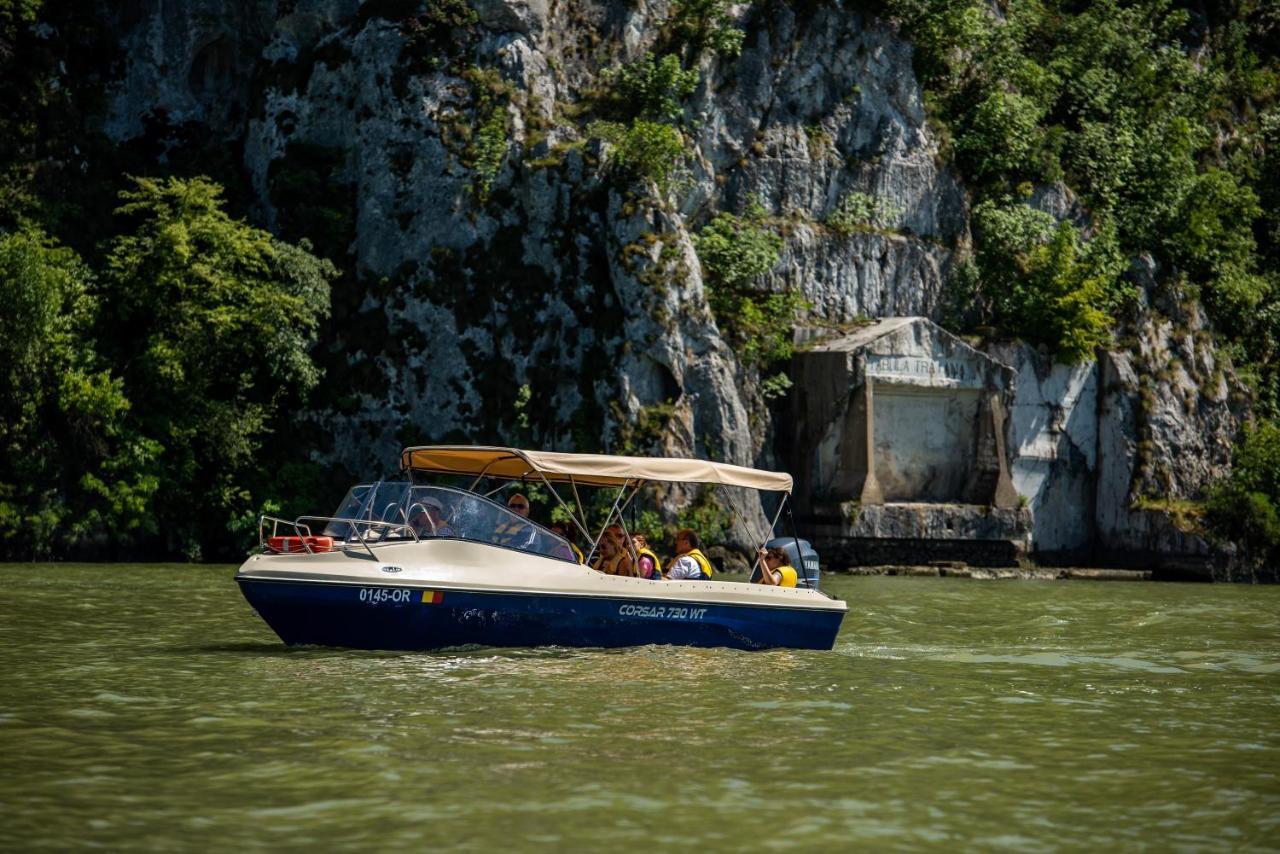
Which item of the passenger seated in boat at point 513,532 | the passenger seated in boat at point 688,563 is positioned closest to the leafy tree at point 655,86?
the passenger seated in boat at point 688,563

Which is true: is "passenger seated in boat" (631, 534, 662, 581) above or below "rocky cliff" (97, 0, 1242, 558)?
below

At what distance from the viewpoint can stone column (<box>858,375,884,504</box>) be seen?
128 ft

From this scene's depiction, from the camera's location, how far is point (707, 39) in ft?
140

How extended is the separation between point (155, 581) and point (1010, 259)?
28.5 m

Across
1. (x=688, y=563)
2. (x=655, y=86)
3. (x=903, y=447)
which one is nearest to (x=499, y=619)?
(x=688, y=563)

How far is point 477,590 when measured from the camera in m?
15.9

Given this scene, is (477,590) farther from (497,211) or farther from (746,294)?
(746,294)

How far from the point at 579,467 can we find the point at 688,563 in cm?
178

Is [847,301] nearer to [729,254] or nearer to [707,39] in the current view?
[729,254]

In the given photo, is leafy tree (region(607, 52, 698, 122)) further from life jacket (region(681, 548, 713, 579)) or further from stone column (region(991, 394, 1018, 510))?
life jacket (region(681, 548, 713, 579))

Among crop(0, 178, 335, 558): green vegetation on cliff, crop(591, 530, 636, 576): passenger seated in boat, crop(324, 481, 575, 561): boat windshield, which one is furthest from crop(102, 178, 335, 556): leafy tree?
crop(324, 481, 575, 561): boat windshield

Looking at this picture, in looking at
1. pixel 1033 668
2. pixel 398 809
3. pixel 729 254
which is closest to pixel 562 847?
pixel 398 809

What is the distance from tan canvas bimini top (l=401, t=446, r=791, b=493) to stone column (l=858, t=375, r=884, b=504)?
20225 mm

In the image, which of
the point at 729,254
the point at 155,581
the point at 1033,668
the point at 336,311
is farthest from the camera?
the point at 729,254
